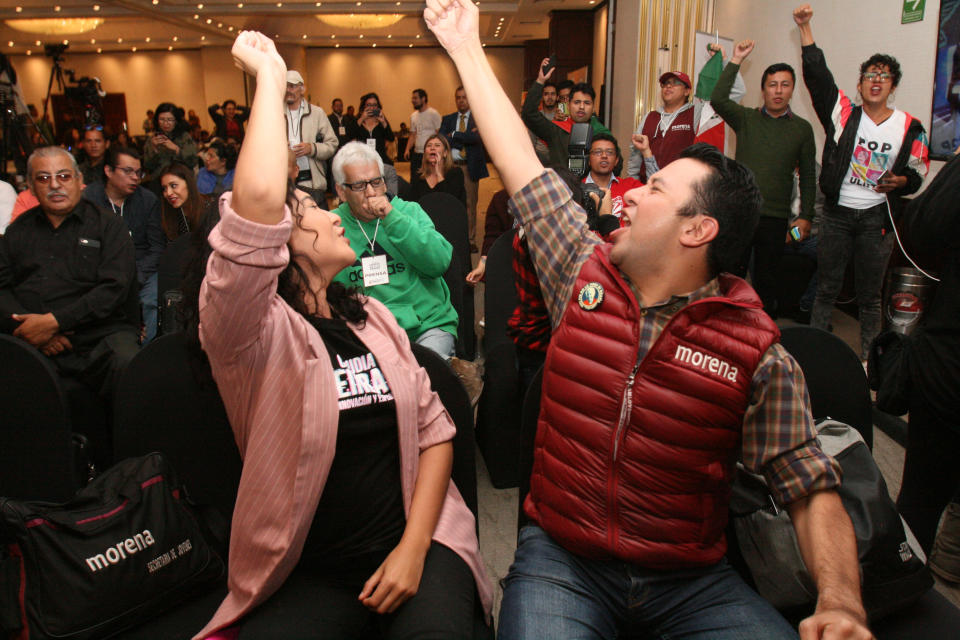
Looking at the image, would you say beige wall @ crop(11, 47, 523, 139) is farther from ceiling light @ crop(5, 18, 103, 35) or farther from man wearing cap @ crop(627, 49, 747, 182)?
man wearing cap @ crop(627, 49, 747, 182)

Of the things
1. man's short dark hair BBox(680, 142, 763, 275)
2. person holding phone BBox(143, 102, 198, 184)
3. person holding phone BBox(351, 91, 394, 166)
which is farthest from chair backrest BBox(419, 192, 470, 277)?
person holding phone BBox(351, 91, 394, 166)

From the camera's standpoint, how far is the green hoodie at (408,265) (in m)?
2.47

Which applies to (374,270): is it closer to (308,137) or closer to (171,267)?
(171,267)

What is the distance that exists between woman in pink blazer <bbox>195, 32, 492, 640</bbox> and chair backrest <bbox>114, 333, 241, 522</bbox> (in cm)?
15

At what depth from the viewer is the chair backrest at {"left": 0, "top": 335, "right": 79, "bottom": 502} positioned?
1599 mm

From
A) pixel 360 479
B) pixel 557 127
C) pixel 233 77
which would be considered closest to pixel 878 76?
pixel 557 127

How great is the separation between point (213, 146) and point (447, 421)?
428 centimetres

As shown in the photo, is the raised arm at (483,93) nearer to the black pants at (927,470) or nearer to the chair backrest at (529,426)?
the chair backrest at (529,426)

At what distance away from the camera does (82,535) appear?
3.98 ft

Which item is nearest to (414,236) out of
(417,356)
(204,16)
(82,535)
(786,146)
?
(417,356)

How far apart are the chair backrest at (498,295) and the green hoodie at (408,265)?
16cm

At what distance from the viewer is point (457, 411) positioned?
1.43m

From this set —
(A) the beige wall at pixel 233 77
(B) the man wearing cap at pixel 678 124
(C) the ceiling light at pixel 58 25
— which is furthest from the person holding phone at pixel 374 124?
(A) the beige wall at pixel 233 77

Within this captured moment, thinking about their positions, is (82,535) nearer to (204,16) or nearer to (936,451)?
(936,451)
